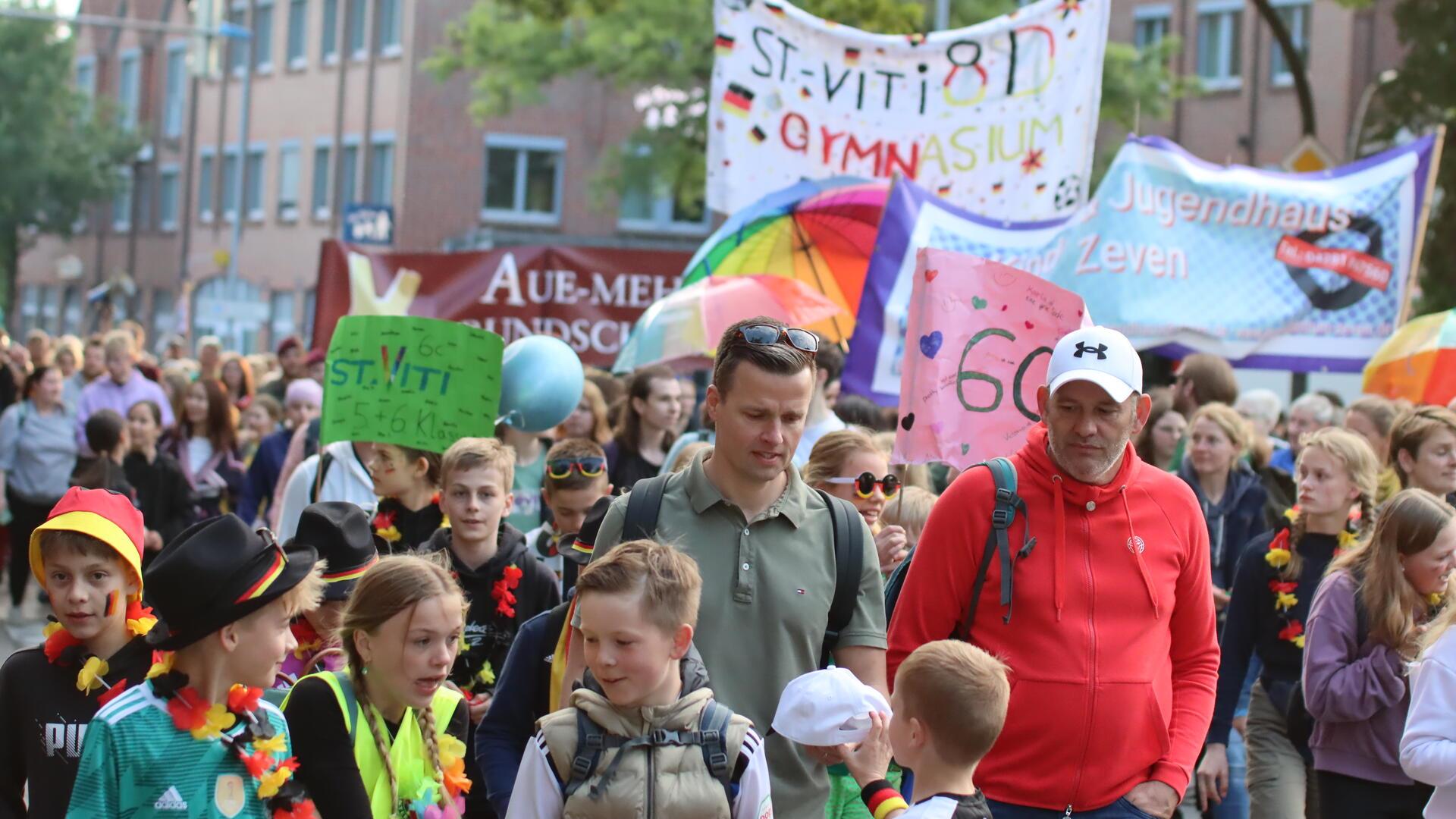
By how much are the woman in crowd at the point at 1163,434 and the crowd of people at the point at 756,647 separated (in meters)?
2.40

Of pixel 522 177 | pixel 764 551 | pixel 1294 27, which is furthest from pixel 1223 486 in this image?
pixel 522 177

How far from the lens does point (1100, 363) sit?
15.8ft

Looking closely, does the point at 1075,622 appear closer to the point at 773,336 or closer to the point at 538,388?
the point at 773,336

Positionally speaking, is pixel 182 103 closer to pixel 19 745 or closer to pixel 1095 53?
pixel 1095 53

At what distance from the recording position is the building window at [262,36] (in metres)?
47.4

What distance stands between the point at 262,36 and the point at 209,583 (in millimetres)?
46045

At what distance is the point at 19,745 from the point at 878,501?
8.78 ft

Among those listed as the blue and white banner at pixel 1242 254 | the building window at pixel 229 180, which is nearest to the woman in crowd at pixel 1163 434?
the blue and white banner at pixel 1242 254

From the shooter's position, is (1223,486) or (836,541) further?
(1223,486)

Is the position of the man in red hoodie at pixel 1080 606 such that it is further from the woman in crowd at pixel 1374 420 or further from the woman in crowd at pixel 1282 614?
the woman in crowd at pixel 1374 420

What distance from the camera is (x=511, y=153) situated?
41.2 meters

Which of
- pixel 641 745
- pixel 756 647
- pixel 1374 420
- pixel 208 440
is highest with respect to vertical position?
pixel 1374 420

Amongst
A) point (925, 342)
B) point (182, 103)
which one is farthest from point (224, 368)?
point (182, 103)

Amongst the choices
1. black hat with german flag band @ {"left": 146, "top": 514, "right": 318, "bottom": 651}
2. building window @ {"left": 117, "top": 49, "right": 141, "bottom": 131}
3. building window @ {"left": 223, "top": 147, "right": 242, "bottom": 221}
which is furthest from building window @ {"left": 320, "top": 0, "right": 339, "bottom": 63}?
black hat with german flag band @ {"left": 146, "top": 514, "right": 318, "bottom": 651}
